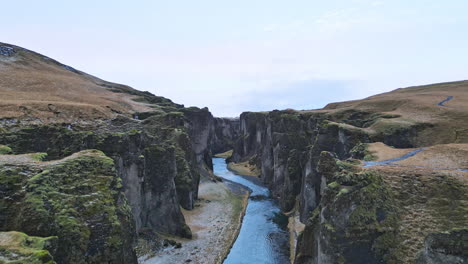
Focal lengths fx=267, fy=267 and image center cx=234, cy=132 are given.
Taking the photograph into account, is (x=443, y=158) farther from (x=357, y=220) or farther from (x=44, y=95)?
(x=44, y=95)

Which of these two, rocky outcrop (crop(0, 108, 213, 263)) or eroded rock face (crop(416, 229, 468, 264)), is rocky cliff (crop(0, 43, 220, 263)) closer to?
rocky outcrop (crop(0, 108, 213, 263))

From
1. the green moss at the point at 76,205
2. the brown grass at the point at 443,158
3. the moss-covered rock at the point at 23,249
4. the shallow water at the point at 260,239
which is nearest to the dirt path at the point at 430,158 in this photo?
the brown grass at the point at 443,158

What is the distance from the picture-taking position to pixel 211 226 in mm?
55156

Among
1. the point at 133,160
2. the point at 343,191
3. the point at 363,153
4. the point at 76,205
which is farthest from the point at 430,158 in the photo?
the point at 133,160

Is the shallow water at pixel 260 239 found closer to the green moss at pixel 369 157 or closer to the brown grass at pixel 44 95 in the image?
the green moss at pixel 369 157

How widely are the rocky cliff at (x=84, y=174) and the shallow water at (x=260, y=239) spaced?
1032cm

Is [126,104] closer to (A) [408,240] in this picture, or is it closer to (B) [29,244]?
(B) [29,244]

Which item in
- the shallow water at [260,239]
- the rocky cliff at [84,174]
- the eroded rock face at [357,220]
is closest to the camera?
the rocky cliff at [84,174]

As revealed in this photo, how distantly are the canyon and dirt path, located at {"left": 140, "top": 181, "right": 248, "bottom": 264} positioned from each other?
32 cm

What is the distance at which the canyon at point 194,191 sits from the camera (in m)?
20.6

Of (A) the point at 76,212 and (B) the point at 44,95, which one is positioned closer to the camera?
(A) the point at 76,212

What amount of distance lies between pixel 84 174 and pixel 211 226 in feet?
116

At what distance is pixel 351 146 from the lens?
5150 cm

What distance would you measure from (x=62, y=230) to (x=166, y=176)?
32576mm
